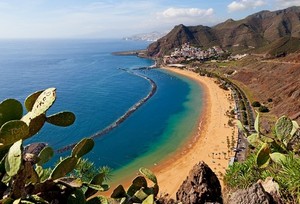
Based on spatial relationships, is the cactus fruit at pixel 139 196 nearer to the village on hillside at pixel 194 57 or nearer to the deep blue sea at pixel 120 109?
the deep blue sea at pixel 120 109

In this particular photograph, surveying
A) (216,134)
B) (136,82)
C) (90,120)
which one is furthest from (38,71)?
(216,134)

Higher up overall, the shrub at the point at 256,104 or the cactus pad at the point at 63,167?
the cactus pad at the point at 63,167

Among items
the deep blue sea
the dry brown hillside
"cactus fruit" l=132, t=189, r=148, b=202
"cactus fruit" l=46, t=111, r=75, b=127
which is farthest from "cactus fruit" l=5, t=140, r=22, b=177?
the dry brown hillside

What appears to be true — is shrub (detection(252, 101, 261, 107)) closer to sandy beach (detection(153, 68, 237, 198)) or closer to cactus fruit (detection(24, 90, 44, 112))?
sandy beach (detection(153, 68, 237, 198))

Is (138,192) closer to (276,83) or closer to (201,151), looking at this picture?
(201,151)

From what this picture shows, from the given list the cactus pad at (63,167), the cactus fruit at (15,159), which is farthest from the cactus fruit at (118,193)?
the cactus fruit at (15,159)

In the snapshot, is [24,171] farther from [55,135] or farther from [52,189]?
[55,135]
